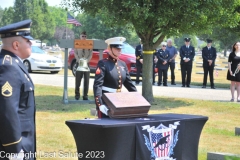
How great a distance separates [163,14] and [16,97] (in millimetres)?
9930

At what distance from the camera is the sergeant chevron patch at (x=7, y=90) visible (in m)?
4.32

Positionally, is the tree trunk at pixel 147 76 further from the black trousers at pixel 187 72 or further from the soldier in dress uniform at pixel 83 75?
the black trousers at pixel 187 72

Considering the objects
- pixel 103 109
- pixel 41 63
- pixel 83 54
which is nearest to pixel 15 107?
pixel 103 109

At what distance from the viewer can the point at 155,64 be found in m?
23.8

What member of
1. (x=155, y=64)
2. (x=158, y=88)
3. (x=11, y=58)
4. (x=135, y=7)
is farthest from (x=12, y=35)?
(x=155, y=64)

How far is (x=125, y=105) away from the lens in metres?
6.22

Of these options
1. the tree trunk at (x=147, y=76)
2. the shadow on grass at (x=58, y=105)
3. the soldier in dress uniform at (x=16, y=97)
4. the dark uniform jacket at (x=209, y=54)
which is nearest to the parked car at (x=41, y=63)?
the dark uniform jacket at (x=209, y=54)

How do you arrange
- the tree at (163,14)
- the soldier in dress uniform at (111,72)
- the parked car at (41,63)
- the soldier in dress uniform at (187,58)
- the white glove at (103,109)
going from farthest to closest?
1. the parked car at (41,63)
2. the soldier in dress uniform at (187,58)
3. the tree at (163,14)
4. the soldier in dress uniform at (111,72)
5. the white glove at (103,109)

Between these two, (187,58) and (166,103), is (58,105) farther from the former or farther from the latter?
(187,58)

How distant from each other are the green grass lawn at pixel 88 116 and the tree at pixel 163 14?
76.4 inches

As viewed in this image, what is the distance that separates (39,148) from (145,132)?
10.6 feet

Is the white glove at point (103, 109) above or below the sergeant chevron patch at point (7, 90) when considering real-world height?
below

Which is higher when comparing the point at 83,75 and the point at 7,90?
the point at 7,90

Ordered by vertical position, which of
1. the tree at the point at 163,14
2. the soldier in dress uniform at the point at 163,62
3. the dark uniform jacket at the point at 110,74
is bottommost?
the soldier in dress uniform at the point at 163,62
